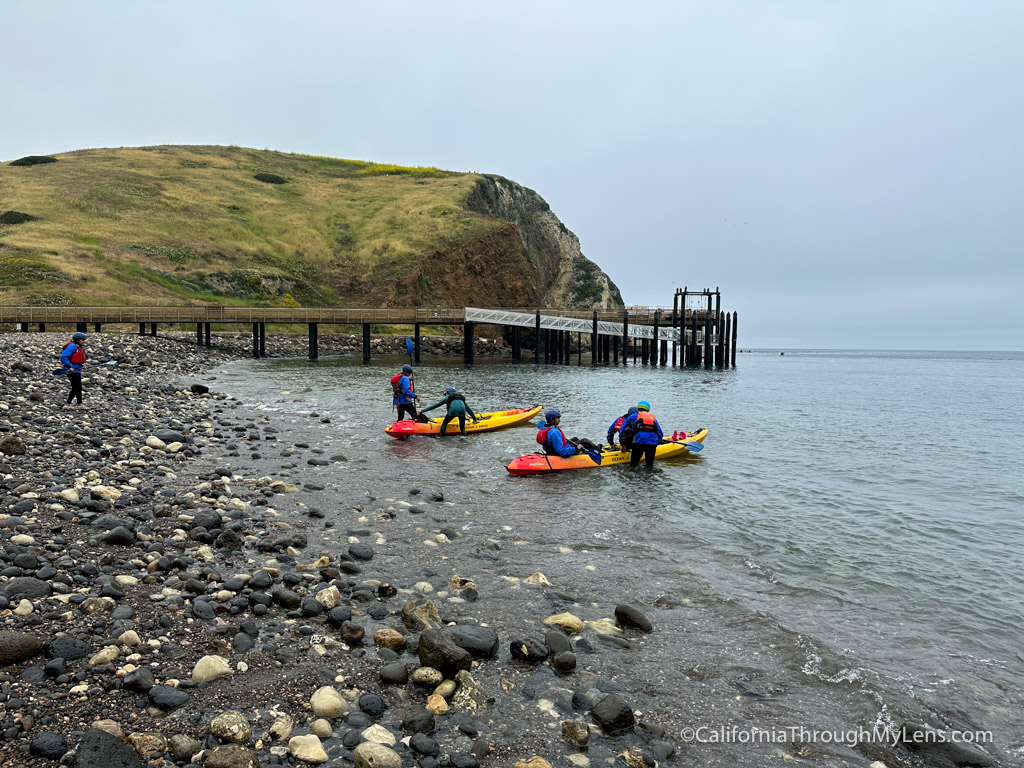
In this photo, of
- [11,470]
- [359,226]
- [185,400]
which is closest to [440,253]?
[359,226]

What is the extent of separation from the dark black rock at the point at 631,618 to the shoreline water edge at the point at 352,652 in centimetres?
3

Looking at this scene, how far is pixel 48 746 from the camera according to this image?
169 inches

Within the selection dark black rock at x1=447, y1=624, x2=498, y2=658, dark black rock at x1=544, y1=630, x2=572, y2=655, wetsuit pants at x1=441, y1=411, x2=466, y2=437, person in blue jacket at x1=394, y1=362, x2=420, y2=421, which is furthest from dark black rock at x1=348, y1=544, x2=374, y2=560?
person in blue jacket at x1=394, y1=362, x2=420, y2=421

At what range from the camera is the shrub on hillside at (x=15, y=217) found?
69.1m

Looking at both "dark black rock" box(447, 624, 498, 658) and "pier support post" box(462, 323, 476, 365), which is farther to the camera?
"pier support post" box(462, 323, 476, 365)

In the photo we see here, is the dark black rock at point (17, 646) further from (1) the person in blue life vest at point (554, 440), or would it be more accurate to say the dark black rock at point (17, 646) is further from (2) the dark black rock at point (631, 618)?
(1) the person in blue life vest at point (554, 440)

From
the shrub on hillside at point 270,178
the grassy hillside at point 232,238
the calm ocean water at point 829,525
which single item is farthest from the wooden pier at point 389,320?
the shrub on hillside at point 270,178

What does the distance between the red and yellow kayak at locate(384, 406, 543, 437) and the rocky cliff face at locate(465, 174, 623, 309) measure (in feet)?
292

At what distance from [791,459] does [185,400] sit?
893 inches

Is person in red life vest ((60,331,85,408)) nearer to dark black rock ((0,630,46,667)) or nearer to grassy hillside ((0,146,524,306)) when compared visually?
dark black rock ((0,630,46,667))

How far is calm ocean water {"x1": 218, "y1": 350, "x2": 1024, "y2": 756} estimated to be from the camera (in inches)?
289

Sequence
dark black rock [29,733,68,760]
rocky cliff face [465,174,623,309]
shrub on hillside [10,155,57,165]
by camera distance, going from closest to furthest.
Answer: dark black rock [29,733,68,760]
shrub on hillside [10,155,57,165]
rocky cliff face [465,174,623,309]

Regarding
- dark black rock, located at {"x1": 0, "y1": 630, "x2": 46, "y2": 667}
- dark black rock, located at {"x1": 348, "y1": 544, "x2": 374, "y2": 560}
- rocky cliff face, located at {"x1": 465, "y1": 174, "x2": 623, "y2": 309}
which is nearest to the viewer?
dark black rock, located at {"x1": 0, "y1": 630, "x2": 46, "y2": 667}

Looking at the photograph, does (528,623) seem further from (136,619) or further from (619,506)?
(619,506)
